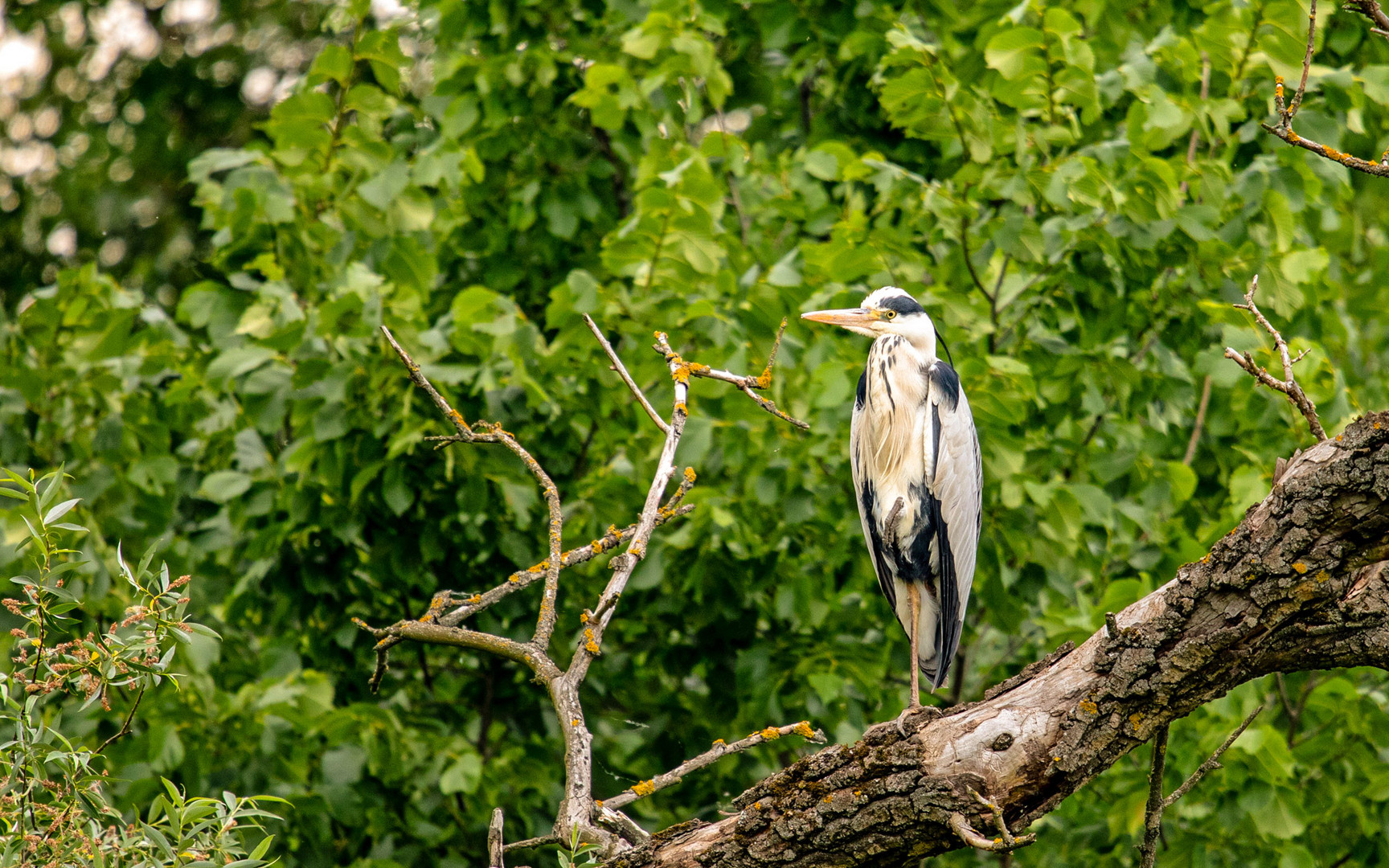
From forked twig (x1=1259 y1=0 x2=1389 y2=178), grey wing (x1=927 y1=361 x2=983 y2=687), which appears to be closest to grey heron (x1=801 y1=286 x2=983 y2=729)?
grey wing (x1=927 y1=361 x2=983 y2=687)

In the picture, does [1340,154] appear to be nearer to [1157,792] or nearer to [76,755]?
[1157,792]

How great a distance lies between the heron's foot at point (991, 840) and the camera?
1896mm

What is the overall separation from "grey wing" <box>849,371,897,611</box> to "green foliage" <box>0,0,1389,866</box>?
0.43ft

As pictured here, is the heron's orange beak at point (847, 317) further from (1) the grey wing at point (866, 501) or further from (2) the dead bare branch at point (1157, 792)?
(2) the dead bare branch at point (1157, 792)

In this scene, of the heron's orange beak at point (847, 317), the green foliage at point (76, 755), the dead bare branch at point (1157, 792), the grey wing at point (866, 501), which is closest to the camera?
the green foliage at point (76, 755)

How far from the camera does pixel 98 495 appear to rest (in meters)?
4.20

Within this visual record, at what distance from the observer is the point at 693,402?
4133mm

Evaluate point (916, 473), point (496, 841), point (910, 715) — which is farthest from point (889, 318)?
point (496, 841)

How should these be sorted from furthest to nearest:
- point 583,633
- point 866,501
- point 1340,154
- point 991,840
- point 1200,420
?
point 1200,420
point 866,501
point 583,633
point 991,840
point 1340,154

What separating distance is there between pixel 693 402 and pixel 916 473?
878 mm

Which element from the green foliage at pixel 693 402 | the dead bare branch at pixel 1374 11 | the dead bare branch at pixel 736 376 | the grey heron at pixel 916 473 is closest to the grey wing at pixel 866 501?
the grey heron at pixel 916 473

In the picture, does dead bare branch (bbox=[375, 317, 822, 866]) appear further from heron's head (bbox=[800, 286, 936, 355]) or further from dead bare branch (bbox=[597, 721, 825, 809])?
heron's head (bbox=[800, 286, 936, 355])

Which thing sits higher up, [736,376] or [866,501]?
[736,376]

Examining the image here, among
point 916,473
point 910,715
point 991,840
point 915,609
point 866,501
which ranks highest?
point 991,840
